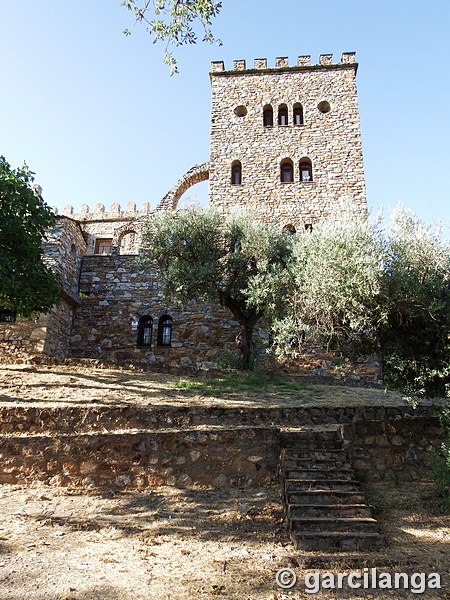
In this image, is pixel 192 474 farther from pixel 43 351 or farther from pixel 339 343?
pixel 43 351

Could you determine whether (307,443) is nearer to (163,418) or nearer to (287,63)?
(163,418)

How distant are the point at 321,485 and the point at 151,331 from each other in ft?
35.6

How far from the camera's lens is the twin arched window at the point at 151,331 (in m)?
16.0

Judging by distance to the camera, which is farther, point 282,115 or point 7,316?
point 282,115

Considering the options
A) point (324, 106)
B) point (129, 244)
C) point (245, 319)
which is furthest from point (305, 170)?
point (129, 244)

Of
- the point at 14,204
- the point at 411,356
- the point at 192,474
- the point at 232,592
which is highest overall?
the point at 14,204

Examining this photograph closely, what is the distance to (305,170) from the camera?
62.1ft

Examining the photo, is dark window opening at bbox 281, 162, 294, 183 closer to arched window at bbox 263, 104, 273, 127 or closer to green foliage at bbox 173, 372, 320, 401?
arched window at bbox 263, 104, 273, 127

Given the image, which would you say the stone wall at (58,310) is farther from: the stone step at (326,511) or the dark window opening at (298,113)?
the dark window opening at (298,113)

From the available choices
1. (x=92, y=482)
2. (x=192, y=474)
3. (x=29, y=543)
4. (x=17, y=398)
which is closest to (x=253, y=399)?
(x=192, y=474)

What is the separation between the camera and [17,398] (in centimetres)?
882

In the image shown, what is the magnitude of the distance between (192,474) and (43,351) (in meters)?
8.53
